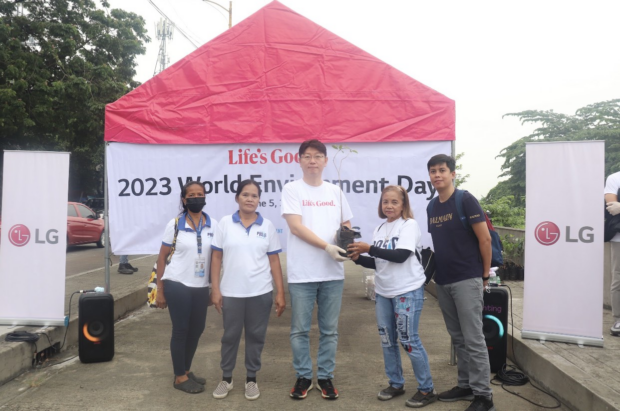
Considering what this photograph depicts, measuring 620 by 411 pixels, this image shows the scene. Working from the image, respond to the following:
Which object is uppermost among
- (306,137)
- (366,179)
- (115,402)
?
(306,137)

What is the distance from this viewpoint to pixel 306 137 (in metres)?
5.59

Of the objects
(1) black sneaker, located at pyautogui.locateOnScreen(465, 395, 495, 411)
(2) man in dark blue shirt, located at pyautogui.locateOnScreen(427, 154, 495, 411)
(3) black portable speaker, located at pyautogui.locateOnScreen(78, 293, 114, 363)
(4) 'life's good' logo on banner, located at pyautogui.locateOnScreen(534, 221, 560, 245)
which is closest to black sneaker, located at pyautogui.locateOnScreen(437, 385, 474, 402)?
(2) man in dark blue shirt, located at pyautogui.locateOnScreen(427, 154, 495, 411)

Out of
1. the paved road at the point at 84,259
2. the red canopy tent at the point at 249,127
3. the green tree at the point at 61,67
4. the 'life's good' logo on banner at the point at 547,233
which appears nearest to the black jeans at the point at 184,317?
the red canopy tent at the point at 249,127

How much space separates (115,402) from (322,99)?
3.55 m

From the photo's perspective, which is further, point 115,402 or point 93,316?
point 93,316

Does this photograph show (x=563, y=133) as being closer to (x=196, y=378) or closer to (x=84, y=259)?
(x=84, y=259)

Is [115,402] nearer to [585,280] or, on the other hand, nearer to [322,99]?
[322,99]

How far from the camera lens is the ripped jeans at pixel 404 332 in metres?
3.72

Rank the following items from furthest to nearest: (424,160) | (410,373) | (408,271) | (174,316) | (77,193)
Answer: (77,193), (424,160), (410,373), (174,316), (408,271)

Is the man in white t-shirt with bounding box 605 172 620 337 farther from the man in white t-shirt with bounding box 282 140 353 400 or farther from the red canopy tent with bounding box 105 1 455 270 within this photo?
the man in white t-shirt with bounding box 282 140 353 400

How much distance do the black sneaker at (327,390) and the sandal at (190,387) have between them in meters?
0.98

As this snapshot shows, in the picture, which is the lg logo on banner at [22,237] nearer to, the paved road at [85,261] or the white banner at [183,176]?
the white banner at [183,176]

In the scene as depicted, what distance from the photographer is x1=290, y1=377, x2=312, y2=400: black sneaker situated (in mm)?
3934

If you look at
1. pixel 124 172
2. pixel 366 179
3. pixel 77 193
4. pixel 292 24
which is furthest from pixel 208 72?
pixel 77 193
